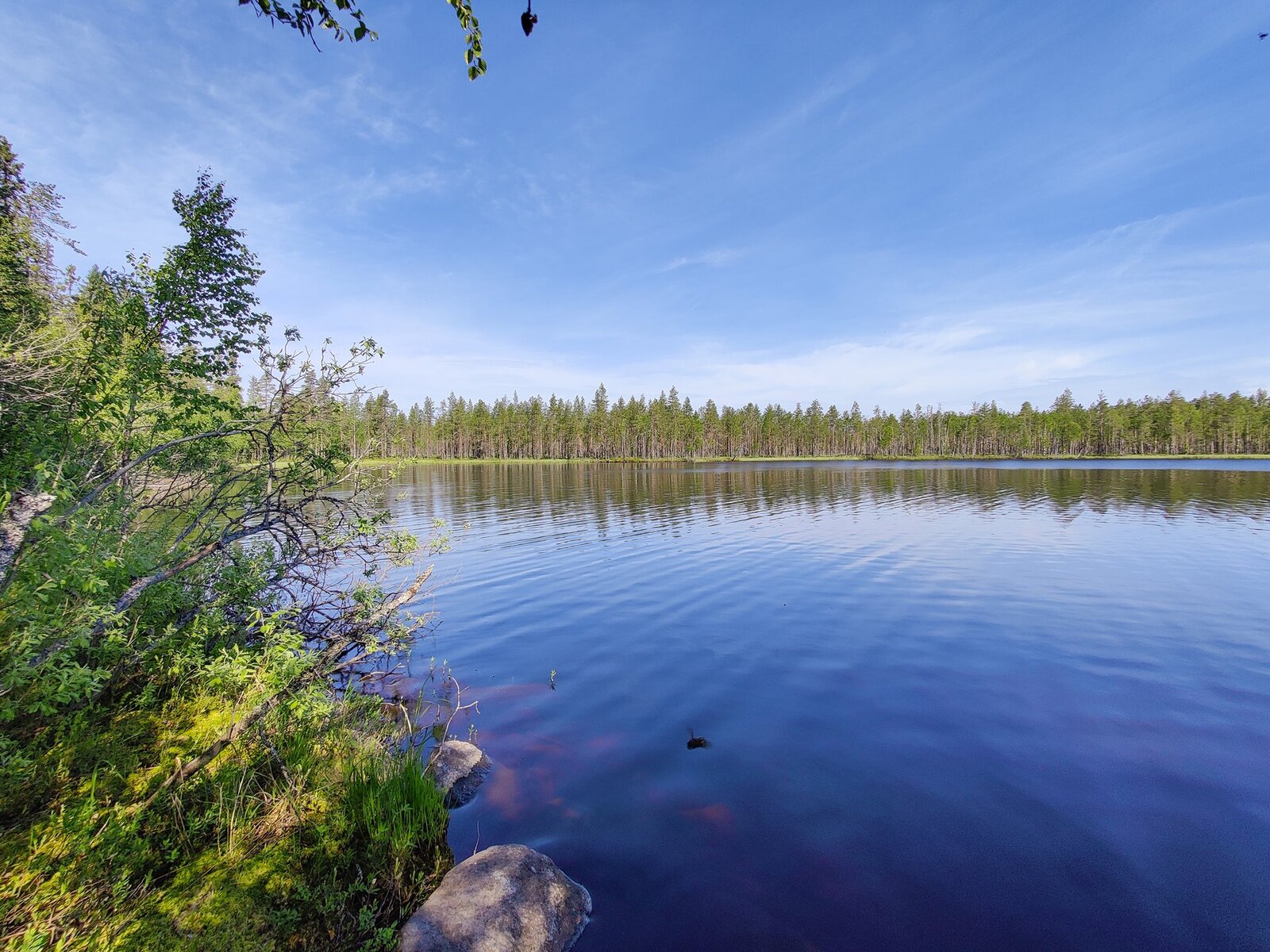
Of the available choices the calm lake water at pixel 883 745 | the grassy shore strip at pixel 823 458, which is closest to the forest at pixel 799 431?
the grassy shore strip at pixel 823 458

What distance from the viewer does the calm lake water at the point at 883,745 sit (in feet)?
20.5

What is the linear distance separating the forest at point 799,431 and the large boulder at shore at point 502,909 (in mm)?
147783

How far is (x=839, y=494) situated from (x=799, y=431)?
5527 inches

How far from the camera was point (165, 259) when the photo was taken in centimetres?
995

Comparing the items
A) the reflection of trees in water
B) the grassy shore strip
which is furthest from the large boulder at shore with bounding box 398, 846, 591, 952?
the grassy shore strip

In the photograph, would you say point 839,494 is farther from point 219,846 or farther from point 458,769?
point 219,846

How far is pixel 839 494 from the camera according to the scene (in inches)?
2169

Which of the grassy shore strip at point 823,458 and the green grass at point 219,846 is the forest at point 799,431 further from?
the green grass at point 219,846

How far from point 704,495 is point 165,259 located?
49356 mm

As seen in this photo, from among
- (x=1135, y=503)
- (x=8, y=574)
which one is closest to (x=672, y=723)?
(x=8, y=574)

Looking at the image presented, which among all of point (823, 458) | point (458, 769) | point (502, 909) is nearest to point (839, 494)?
point (458, 769)

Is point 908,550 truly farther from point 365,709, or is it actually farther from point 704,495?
point 704,495

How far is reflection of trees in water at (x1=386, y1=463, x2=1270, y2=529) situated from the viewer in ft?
138

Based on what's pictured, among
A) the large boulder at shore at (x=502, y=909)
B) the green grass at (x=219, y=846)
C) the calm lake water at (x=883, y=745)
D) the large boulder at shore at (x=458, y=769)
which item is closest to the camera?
the green grass at (x=219, y=846)
